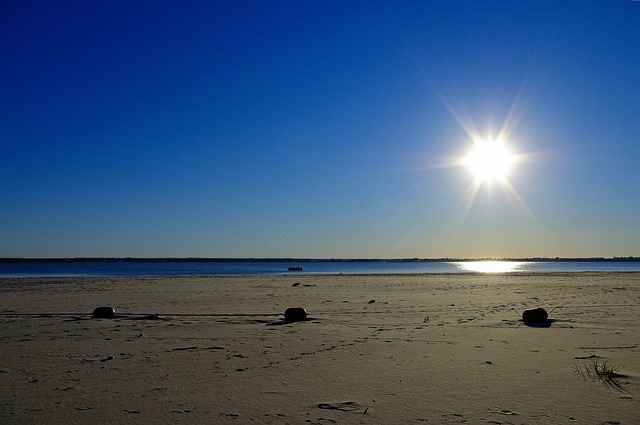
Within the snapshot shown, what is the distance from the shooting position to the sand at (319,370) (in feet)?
16.5

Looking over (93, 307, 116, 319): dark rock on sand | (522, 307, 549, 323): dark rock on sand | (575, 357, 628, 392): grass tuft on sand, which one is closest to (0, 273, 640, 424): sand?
(575, 357, 628, 392): grass tuft on sand

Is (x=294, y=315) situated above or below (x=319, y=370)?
above

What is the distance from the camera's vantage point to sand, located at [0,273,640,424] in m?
5.02

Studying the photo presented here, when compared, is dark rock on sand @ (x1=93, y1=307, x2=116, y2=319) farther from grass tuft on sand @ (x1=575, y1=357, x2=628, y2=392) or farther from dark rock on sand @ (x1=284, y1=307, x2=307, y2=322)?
grass tuft on sand @ (x1=575, y1=357, x2=628, y2=392)

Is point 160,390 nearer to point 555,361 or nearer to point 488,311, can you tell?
point 555,361

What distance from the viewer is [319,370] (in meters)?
6.92

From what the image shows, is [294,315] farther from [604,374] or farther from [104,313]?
[604,374]

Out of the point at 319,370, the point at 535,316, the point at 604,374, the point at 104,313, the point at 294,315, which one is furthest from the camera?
the point at 104,313

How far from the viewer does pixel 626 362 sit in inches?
282

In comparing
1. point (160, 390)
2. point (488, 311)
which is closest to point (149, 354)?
point (160, 390)

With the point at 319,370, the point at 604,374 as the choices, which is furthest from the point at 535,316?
the point at 319,370

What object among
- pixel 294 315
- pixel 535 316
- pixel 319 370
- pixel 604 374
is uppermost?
pixel 535 316

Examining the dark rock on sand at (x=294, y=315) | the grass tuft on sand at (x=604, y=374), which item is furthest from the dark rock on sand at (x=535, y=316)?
the dark rock on sand at (x=294, y=315)

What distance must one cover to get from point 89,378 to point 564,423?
585 centimetres
